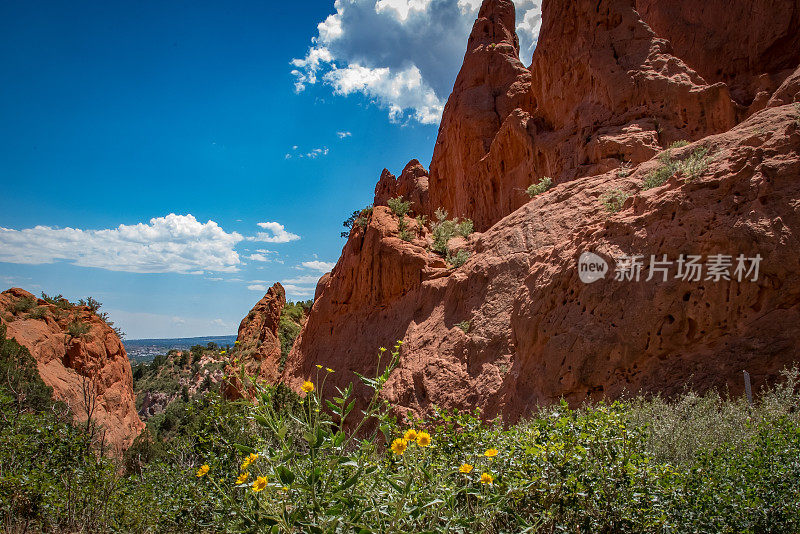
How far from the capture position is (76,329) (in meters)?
19.1

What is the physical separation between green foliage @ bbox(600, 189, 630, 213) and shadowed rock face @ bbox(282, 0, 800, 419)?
139mm

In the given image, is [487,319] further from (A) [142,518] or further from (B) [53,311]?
(B) [53,311]

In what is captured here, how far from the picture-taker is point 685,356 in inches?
271

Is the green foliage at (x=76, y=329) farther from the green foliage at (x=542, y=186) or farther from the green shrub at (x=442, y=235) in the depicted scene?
the green foliage at (x=542, y=186)

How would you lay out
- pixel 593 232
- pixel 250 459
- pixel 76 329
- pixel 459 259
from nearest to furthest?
pixel 250 459
pixel 593 232
pixel 459 259
pixel 76 329

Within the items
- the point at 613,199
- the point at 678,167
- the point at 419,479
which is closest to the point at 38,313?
the point at 419,479

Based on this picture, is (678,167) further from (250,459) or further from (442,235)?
(250,459)

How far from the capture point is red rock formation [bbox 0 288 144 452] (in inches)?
667

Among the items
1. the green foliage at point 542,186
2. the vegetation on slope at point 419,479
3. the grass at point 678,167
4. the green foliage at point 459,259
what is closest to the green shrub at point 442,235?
the green foliage at point 459,259

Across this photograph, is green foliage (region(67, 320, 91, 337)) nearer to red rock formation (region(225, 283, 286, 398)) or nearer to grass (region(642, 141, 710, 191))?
red rock formation (region(225, 283, 286, 398))

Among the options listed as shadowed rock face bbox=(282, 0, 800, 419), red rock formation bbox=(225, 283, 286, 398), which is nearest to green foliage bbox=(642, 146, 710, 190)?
shadowed rock face bbox=(282, 0, 800, 419)

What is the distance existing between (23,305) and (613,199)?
23475 millimetres

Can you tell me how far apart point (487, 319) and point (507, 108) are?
1339 cm

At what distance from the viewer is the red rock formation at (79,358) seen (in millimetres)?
16938
